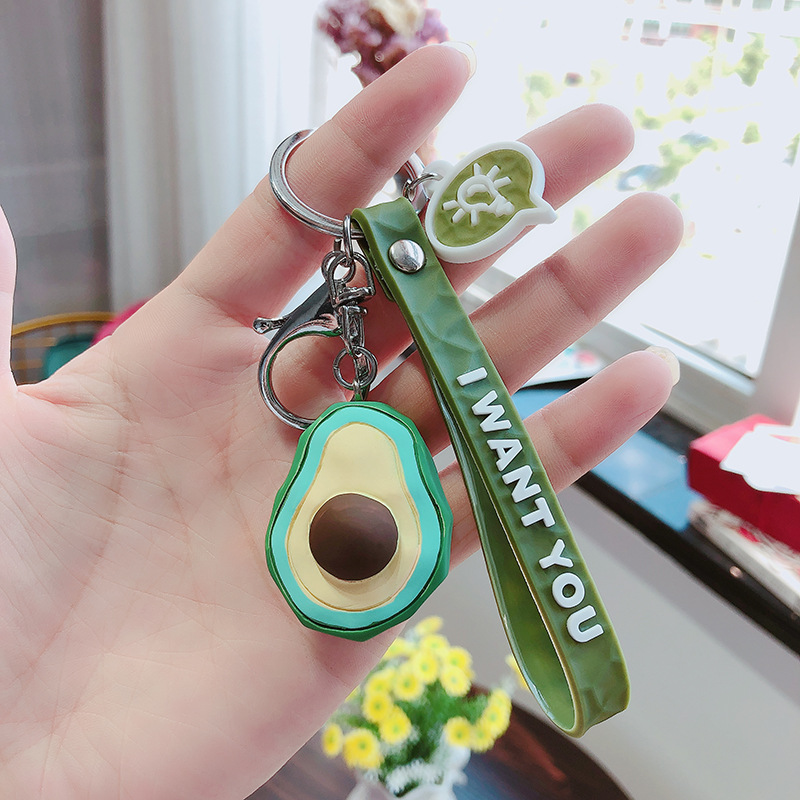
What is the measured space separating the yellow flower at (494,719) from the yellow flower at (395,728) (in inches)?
3.5

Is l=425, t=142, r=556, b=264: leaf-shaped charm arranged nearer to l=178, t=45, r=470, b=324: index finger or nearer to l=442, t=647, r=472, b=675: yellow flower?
l=178, t=45, r=470, b=324: index finger

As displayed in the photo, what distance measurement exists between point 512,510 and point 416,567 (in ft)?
0.27

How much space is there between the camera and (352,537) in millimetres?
545

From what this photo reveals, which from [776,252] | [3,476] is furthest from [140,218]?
[776,252]

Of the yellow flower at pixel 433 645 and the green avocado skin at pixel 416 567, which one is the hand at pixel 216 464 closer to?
the green avocado skin at pixel 416 567

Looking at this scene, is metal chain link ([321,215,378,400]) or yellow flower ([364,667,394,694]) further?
yellow flower ([364,667,394,694])

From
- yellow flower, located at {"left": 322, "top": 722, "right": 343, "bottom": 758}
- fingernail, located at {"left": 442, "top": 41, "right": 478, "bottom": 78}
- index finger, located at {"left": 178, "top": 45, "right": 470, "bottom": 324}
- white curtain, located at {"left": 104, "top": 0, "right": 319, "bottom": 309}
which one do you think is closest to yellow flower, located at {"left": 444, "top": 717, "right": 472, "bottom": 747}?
yellow flower, located at {"left": 322, "top": 722, "right": 343, "bottom": 758}

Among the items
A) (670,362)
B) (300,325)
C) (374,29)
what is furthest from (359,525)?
(374,29)

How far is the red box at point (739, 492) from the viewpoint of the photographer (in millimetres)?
866

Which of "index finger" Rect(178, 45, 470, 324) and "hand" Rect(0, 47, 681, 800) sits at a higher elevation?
"index finger" Rect(178, 45, 470, 324)

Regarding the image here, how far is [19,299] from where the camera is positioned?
1912 mm

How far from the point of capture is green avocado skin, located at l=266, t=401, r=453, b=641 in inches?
20.3

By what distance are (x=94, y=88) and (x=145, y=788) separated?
1691mm

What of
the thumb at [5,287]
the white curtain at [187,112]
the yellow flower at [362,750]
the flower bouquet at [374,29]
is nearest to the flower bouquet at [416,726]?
the yellow flower at [362,750]
